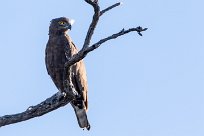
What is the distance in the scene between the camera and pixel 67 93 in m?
8.00

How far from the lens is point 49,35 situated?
1224cm

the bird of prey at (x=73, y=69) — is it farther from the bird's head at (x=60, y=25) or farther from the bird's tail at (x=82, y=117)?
the bird's head at (x=60, y=25)

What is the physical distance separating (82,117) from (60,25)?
1.99m

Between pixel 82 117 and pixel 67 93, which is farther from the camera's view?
pixel 82 117

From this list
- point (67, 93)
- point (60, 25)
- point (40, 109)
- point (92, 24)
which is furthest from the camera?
point (60, 25)

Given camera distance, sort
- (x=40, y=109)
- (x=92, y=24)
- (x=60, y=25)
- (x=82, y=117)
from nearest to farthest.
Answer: (x=92, y=24) < (x=40, y=109) < (x=82, y=117) < (x=60, y=25)

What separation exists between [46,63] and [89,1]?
14.8 feet

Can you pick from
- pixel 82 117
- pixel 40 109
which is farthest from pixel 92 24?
pixel 82 117

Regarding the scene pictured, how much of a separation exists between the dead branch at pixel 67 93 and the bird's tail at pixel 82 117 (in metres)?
3.33

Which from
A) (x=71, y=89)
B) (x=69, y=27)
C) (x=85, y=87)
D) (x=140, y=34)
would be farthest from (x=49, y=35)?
(x=140, y=34)

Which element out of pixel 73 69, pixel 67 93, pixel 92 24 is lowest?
pixel 67 93

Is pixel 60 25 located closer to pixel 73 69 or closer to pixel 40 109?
pixel 73 69

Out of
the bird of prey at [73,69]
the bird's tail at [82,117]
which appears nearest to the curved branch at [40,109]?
the bird of prey at [73,69]

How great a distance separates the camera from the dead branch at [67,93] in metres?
7.29
